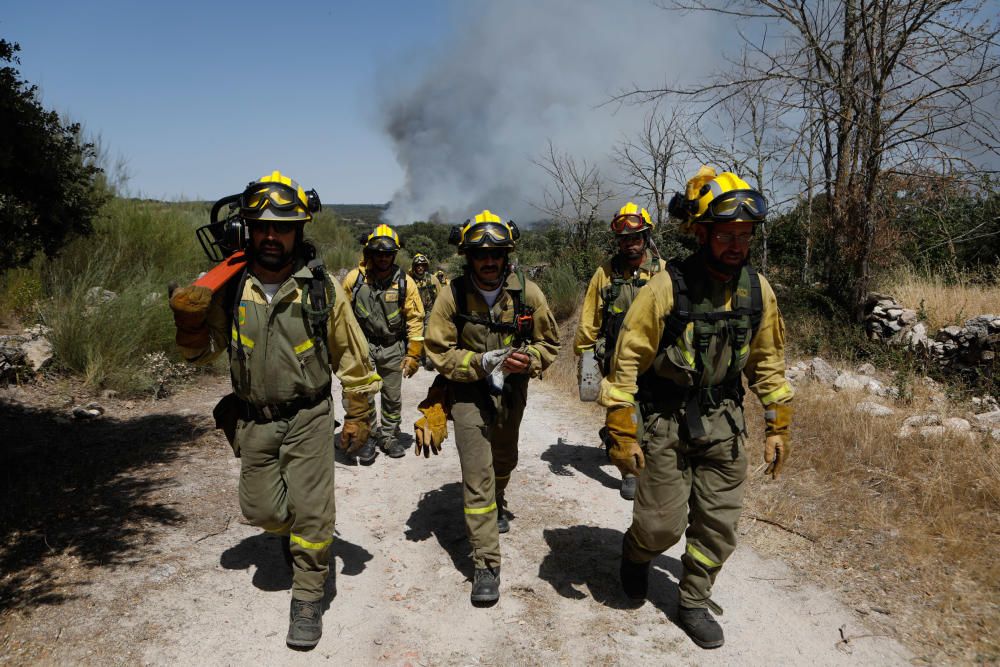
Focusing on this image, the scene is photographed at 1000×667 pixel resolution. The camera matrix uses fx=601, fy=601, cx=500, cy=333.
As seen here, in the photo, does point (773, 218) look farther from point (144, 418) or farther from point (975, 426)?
point (144, 418)

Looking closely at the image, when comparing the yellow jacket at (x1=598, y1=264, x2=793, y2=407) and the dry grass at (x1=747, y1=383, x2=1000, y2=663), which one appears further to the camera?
the dry grass at (x1=747, y1=383, x2=1000, y2=663)

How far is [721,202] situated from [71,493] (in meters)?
4.68

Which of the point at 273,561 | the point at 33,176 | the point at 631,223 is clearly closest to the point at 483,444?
the point at 273,561

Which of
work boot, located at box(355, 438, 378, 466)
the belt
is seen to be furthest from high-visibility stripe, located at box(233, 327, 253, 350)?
work boot, located at box(355, 438, 378, 466)

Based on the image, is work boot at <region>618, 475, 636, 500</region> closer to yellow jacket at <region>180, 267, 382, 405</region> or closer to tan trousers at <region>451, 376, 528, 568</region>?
tan trousers at <region>451, 376, 528, 568</region>

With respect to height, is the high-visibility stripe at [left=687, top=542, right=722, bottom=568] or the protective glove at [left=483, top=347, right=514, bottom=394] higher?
the protective glove at [left=483, top=347, right=514, bottom=394]

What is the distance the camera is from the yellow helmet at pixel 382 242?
600 cm

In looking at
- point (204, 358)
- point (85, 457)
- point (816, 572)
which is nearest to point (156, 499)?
point (85, 457)

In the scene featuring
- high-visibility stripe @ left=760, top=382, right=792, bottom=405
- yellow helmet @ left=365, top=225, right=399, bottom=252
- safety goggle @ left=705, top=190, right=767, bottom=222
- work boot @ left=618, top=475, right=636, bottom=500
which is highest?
safety goggle @ left=705, top=190, right=767, bottom=222

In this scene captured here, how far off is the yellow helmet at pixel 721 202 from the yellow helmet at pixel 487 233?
947mm

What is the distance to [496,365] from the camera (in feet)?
11.5

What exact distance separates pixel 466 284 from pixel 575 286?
29.9ft

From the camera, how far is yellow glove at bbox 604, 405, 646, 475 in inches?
116

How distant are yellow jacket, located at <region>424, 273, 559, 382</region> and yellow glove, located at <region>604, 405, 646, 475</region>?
0.71 meters
